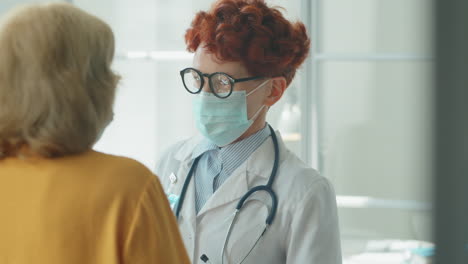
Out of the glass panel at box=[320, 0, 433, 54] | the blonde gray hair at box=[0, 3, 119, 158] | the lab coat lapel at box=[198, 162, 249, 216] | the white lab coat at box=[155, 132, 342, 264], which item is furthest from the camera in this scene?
the glass panel at box=[320, 0, 433, 54]

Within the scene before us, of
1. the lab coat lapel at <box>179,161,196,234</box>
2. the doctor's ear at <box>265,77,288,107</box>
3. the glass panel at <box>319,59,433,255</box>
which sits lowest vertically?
the glass panel at <box>319,59,433,255</box>

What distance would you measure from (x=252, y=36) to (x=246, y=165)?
335mm

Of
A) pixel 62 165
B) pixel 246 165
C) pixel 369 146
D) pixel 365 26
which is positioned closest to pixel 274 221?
pixel 246 165

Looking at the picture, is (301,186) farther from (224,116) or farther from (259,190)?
(224,116)

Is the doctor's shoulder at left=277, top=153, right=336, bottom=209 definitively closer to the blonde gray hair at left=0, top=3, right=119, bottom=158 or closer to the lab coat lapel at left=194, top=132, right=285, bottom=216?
the lab coat lapel at left=194, top=132, right=285, bottom=216

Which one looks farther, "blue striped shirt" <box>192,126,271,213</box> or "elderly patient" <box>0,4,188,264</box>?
"blue striped shirt" <box>192,126,271,213</box>

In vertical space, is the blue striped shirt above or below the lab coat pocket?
above

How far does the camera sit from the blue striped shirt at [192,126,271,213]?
1.64 metres

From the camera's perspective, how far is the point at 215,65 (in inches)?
61.6

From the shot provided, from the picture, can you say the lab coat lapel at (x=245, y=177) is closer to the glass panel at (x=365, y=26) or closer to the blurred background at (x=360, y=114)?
the blurred background at (x=360, y=114)

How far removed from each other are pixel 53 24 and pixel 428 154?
633mm

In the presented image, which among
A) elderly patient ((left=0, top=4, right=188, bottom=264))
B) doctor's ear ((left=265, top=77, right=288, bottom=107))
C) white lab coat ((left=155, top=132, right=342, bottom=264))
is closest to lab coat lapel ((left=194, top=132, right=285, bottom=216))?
white lab coat ((left=155, top=132, right=342, bottom=264))

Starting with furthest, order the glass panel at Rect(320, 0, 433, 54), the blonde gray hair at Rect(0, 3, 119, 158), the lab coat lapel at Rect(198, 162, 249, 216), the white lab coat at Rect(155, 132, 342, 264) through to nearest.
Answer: the glass panel at Rect(320, 0, 433, 54), the lab coat lapel at Rect(198, 162, 249, 216), the white lab coat at Rect(155, 132, 342, 264), the blonde gray hair at Rect(0, 3, 119, 158)

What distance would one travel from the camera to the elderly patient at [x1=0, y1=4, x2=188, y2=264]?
0.94 m
